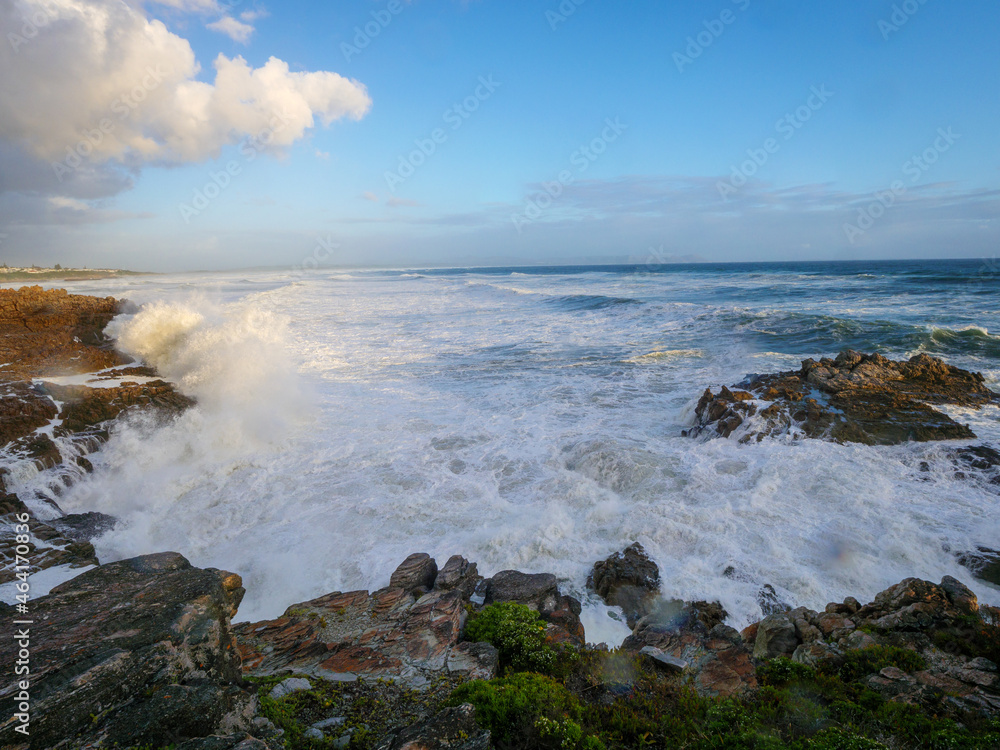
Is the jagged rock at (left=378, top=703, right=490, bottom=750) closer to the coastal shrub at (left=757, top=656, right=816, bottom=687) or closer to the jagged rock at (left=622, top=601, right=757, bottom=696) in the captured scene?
the jagged rock at (left=622, top=601, right=757, bottom=696)

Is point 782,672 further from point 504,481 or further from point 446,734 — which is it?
point 504,481

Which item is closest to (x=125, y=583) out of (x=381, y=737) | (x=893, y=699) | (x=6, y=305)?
(x=381, y=737)

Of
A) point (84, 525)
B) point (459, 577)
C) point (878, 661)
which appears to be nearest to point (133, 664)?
point (459, 577)

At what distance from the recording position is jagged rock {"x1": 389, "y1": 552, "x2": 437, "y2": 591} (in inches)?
277

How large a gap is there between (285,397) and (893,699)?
15519 mm

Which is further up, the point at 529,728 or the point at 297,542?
the point at 529,728

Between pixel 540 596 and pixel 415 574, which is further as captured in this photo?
pixel 415 574

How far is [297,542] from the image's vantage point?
8.96 m

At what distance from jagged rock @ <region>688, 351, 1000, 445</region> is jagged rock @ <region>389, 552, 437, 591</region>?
29.1 ft

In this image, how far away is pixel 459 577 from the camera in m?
7.22

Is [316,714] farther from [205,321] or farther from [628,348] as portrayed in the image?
[628,348]

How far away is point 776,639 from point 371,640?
4864 millimetres

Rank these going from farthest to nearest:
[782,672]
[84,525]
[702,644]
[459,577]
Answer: [84,525] → [459,577] → [702,644] → [782,672]

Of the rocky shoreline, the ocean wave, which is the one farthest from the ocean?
the ocean wave
